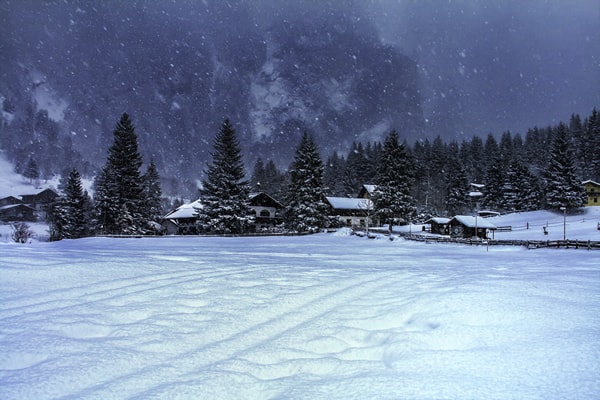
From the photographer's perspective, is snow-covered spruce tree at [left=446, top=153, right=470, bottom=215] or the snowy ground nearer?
the snowy ground

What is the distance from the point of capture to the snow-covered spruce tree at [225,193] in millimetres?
50562

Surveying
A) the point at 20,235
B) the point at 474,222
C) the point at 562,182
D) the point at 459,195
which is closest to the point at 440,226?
the point at 474,222

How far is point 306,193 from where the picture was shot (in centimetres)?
5938

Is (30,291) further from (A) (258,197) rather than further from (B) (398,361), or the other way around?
(A) (258,197)

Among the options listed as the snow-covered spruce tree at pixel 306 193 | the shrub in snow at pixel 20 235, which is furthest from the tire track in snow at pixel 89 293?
the snow-covered spruce tree at pixel 306 193

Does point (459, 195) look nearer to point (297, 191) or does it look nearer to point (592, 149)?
point (592, 149)

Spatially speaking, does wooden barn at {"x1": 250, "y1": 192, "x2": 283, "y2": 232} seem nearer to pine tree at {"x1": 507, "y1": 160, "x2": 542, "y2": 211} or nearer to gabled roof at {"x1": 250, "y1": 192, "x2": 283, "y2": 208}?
gabled roof at {"x1": 250, "y1": 192, "x2": 283, "y2": 208}

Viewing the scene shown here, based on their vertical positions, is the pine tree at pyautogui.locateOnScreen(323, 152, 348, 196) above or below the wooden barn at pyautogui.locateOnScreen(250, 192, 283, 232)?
above

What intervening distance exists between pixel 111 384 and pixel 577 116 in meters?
166

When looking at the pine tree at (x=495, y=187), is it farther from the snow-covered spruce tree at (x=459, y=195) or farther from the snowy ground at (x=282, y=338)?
the snowy ground at (x=282, y=338)

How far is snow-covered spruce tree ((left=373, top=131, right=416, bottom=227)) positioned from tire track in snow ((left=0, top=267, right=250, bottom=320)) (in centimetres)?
5204

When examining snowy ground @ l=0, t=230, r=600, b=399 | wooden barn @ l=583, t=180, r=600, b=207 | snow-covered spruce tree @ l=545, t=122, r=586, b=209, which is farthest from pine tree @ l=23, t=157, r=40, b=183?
wooden barn @ l=583, t=180, r=600, b=207

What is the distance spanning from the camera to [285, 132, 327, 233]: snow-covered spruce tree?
58.2m

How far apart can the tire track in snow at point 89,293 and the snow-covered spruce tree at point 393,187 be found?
171ft
